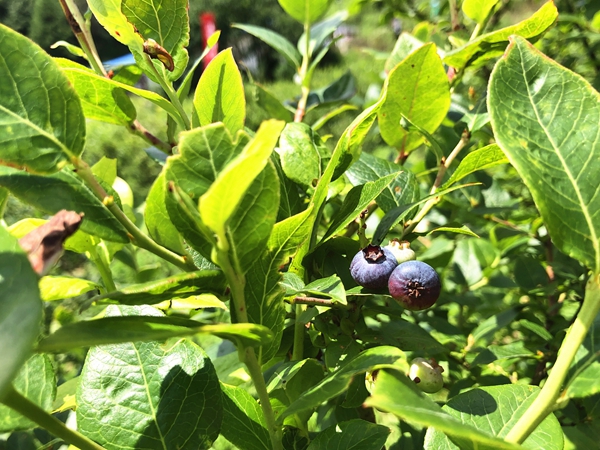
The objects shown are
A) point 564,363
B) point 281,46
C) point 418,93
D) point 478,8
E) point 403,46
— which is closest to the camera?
point 564,363

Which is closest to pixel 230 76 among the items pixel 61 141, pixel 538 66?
pixel 61 141

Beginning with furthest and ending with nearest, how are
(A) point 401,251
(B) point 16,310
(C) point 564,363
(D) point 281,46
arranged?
(D) point 281,46 < (A) point 401,251 < (C) point 564,363 < (B) point 16,310

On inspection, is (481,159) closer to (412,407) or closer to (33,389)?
(412,407)

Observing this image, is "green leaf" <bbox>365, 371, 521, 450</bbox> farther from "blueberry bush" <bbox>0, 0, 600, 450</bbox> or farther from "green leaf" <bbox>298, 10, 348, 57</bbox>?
"green leaf" <bbox>298, 10, 348, 57</bbox>

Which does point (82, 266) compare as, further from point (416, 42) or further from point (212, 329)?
point (212, 329)

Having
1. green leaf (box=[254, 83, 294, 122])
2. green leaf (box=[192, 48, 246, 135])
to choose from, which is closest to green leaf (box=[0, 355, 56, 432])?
green leaf (box=[192, 48, 246, 135])

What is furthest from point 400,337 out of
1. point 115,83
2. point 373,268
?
point 115,83

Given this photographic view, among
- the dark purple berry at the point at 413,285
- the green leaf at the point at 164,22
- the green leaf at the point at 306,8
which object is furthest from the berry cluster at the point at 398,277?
the green leaf at the point at 306,8
